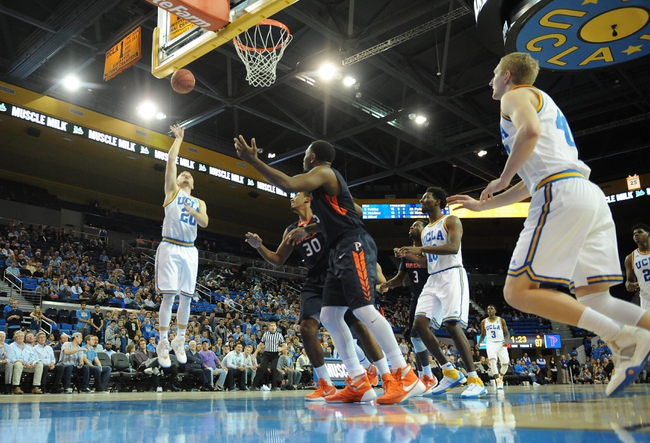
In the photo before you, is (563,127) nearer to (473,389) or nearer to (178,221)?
(473,389)

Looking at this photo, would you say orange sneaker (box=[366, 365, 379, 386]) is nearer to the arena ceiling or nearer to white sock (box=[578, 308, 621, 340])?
white sock (box=[578, 308, 621, 340])

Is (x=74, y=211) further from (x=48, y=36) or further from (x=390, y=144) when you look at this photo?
(x=390, y=144)

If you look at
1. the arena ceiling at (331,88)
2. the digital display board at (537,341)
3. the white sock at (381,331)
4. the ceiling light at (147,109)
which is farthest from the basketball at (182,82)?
the digital display board at (537,341)

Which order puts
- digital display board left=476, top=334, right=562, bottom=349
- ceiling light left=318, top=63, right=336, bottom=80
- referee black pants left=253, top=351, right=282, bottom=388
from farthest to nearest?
digital display board left=476, top=334, right=562, bottom=349
ceiling light left=318, top=63, right=336, bottom=80
referee black pants left=253, top=351, right=282, bottom=388

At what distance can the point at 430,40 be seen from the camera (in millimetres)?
16422

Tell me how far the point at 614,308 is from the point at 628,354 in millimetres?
268

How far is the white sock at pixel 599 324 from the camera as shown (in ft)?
8.64

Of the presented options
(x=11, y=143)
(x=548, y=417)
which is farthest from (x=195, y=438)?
(x=11, y=143)

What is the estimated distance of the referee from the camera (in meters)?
11.9

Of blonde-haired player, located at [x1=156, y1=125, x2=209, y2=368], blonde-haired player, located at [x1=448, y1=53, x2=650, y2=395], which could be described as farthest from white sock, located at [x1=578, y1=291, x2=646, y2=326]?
blonde-haired player, located at [x1=156, y1=125, x2=209, y2=368]

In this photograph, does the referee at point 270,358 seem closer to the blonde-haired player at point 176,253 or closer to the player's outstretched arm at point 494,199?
the blonde-haired player at point 176,253

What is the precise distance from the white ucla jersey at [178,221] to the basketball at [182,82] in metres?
1.97

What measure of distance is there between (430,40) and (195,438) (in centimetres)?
1614

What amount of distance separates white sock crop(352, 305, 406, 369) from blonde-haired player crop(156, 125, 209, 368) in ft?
9.57
